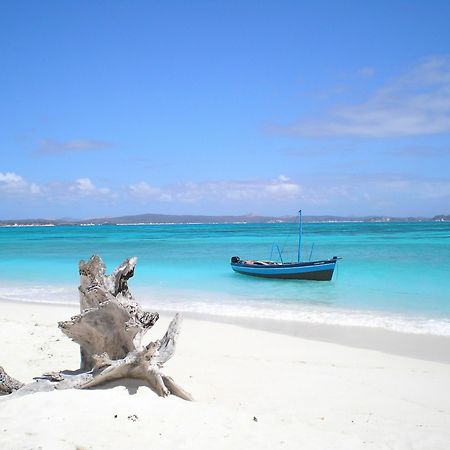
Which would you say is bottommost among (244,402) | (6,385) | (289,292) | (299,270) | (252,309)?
(289,292)

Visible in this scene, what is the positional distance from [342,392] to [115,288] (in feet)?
11.2

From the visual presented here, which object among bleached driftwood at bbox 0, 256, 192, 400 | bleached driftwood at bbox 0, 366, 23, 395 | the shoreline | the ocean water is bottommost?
the ocean water

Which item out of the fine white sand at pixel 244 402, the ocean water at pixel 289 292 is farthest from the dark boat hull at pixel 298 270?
the fine white sand at pixel 244 402

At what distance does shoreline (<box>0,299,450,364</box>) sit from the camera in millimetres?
10078

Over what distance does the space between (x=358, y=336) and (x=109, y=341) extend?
276 inches

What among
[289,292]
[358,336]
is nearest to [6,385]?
[358,336]

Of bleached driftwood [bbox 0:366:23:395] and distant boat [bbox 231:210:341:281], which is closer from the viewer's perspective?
bleached driftwood [bbox 0:366:23:395]

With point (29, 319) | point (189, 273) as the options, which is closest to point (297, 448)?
point (29, 319)

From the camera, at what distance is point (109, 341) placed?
608 cm

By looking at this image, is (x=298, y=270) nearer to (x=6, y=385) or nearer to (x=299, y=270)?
(x=299, y=270)

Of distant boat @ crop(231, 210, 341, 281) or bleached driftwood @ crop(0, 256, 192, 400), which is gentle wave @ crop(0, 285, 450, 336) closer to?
distant boat @ crop(231, 210, 341, 281)

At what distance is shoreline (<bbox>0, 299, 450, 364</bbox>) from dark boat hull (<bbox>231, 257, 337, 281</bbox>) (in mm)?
10960

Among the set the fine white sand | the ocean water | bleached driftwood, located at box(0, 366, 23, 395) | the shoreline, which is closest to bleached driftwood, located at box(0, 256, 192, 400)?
bleached driftwood, located at box(0, 366, 23, 395)

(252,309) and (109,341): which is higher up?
(109,341)
